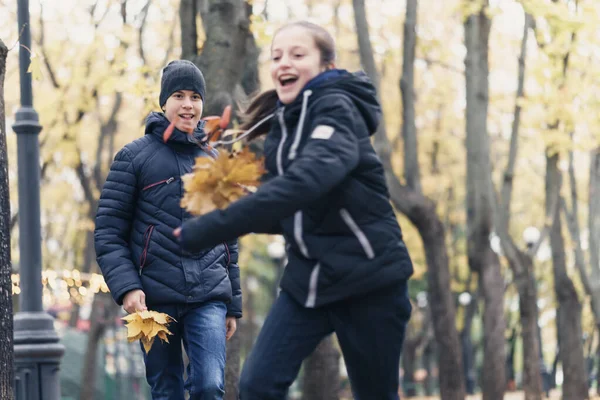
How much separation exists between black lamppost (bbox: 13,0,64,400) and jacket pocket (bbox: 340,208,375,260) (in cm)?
504

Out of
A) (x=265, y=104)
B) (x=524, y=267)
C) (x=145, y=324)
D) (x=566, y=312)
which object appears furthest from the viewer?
(x=566, y=312)

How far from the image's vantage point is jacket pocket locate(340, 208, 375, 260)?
3.83m

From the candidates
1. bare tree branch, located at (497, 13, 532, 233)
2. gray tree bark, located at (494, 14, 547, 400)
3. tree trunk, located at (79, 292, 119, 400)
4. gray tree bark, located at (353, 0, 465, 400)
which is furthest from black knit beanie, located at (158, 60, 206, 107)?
tree trunk, located at (79, 292, 119, 400)

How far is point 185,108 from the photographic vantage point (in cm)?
566

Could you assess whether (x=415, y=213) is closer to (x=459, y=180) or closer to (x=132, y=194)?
(x=132, y=194)

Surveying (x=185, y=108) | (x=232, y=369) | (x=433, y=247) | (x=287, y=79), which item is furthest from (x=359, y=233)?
(x=433, y=247)

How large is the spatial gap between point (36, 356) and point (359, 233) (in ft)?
16.9

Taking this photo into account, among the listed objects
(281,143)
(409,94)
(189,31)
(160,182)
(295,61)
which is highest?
(189,31)

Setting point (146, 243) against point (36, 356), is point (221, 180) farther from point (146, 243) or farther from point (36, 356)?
point (36, 356)

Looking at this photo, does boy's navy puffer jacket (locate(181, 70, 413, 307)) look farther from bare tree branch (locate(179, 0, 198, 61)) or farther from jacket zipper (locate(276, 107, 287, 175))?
bare tree branch (locate(179, 0, 198, 61))

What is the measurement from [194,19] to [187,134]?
464 cm

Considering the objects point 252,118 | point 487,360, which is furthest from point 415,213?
point 252,118

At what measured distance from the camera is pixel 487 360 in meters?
16.3

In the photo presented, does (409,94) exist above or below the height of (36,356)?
above
